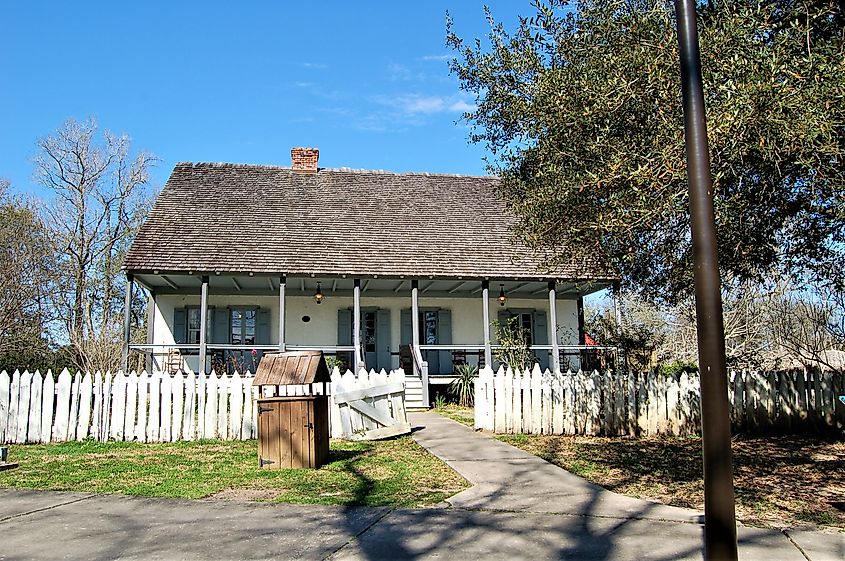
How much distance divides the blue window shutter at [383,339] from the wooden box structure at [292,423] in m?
13.5

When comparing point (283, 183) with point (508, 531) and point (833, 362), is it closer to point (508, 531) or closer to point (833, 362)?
point (833, 362)

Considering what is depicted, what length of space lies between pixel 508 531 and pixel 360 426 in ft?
20.4

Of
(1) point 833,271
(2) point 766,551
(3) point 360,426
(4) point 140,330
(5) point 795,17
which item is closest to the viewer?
(2) point 766,551

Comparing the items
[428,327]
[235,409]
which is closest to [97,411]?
[235,409]

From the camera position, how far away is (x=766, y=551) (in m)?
4.59

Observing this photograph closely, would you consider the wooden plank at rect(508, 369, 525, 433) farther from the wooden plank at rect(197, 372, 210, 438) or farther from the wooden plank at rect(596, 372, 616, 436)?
the wooden plank at rect(197, 372, 210, 438)

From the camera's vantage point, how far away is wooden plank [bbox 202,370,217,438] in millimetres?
10773

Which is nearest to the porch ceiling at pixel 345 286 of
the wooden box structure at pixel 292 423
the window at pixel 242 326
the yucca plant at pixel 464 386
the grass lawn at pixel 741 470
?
the window at pixel 242 326

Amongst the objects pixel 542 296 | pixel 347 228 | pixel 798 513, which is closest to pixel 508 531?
pixel 798 513

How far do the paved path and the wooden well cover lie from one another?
239cm

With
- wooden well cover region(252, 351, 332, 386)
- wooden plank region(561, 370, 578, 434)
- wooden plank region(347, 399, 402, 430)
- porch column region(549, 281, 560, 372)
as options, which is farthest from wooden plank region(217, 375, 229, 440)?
porch column region(549, 281, 560, 372)

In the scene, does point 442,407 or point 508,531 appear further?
point 442,407

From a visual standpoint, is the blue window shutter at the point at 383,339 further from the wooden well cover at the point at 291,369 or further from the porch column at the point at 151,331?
the wooden well cover at the point at 291,369

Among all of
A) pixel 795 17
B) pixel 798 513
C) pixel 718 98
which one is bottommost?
pixel 798 513
